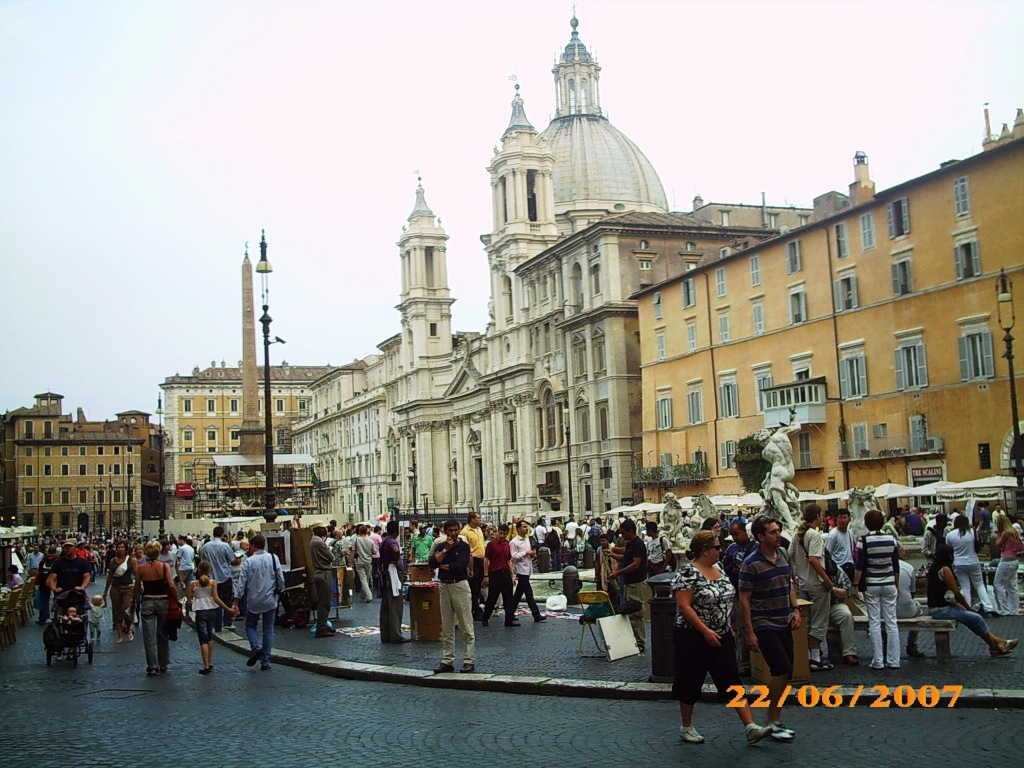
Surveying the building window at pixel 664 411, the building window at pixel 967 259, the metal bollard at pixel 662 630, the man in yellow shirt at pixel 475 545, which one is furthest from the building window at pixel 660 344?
the metal bollard at pixel 662 630

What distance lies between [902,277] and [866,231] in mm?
2668

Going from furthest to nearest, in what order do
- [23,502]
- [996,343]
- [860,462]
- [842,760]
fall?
[23,502], [860,462], [996,343], [842,760]

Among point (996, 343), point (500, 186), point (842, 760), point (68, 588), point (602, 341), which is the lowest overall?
point (842, 760)

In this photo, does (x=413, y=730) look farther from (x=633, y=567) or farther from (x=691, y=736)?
(x=633, y=567)

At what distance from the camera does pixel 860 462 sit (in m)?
43.3

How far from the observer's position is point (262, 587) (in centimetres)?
1502

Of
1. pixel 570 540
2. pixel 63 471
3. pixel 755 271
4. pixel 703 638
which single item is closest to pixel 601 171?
pixel 755 271

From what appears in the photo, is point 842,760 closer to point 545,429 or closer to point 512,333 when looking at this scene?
point 545,429

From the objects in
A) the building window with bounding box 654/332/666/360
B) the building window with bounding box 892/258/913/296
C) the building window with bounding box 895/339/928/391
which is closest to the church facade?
the building window with bounding box 654/332/666/360

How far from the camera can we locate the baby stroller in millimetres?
16750

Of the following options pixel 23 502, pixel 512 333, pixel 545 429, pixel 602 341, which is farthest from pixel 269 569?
pixel 23 502

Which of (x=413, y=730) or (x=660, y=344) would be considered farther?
(x=660, y=344)

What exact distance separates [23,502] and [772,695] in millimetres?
117651

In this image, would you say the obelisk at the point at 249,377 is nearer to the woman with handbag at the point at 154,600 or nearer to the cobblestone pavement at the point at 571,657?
the cobblestone pavement at the point at 571,657
